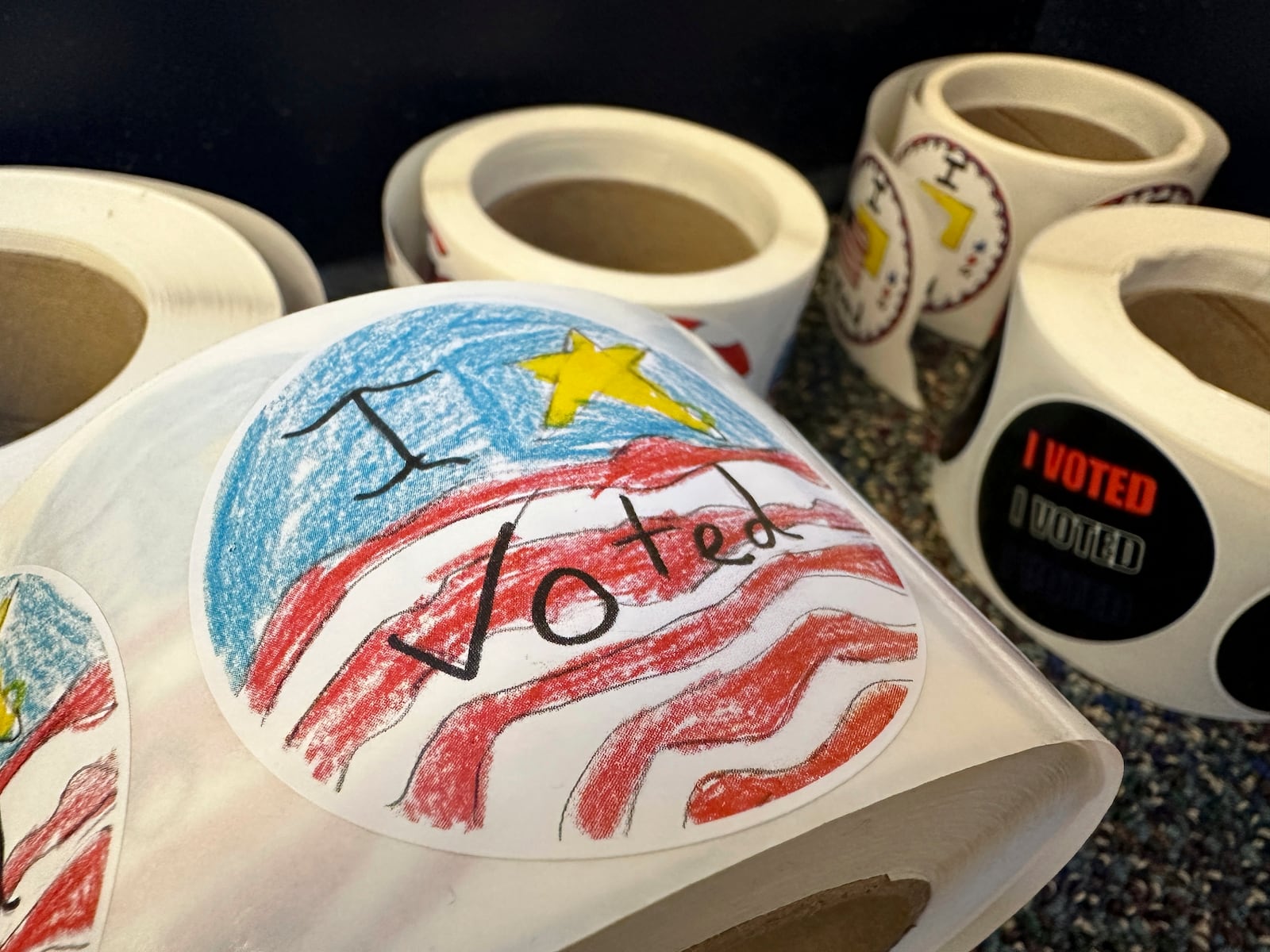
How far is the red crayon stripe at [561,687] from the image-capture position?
21 cm

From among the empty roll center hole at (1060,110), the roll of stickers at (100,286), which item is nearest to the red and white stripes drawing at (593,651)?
the roll of stickers at (100,286)

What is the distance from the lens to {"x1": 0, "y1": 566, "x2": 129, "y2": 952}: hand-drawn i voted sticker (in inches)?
7.7

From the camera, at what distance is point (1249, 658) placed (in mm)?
421

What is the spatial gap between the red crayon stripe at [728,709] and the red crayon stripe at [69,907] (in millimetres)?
99

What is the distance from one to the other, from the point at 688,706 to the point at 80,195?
14.1 inches

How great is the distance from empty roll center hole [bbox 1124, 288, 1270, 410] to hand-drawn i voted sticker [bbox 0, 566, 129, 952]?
487mm

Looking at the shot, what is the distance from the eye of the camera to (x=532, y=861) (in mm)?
206

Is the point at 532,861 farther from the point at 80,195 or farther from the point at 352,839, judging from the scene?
the point at 80,195

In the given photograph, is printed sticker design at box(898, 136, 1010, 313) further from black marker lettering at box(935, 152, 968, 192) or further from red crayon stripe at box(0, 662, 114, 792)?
red crayon stripe at box(0, 662, 114, 792)

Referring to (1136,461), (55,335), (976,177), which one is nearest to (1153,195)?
(976,177)

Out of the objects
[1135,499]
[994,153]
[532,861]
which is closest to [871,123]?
[994,153]

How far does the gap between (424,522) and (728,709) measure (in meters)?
0.09

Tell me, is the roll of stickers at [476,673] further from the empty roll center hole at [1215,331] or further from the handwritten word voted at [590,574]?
the empty roll center hole at [1215,331]

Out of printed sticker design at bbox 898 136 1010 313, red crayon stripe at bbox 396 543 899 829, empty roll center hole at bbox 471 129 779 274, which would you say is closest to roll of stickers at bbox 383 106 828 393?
empty roll center hole at bbox 471 129 779 274
